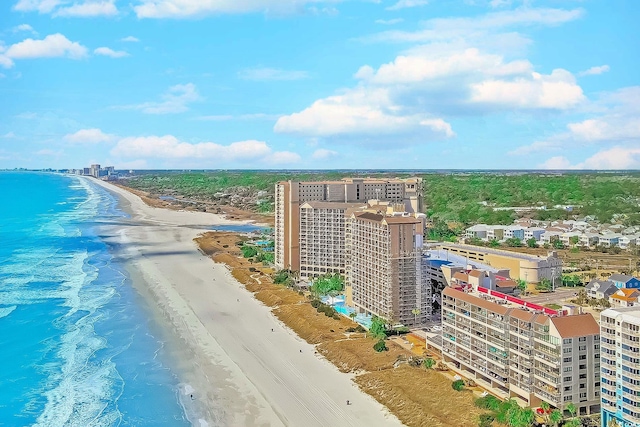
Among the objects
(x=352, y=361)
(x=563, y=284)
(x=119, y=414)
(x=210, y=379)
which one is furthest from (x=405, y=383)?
(x=563, y=284)

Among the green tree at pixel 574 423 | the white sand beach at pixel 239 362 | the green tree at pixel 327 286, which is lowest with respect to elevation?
the white sand beach at pixel 239 362

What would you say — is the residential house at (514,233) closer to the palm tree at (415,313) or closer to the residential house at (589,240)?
the residential house at (589,240)

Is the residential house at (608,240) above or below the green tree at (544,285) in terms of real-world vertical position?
above

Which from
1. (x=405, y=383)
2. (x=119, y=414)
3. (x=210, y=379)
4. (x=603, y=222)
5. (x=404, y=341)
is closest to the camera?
(x=119, y=414)

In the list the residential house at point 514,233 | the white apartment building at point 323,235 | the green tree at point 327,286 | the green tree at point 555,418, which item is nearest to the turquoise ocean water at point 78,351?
the green tree at point 327,286

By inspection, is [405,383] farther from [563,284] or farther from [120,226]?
[120,226]

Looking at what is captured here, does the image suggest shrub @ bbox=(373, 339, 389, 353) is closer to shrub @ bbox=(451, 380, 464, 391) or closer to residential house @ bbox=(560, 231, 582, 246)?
shrub @ bbox=(451, 380, 464, 391)

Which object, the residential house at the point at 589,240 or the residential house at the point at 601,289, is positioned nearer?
the residential house at the point at 601,289

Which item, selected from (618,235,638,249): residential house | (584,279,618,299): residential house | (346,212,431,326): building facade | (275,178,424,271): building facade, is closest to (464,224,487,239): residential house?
(618,235,638,249): residential house
